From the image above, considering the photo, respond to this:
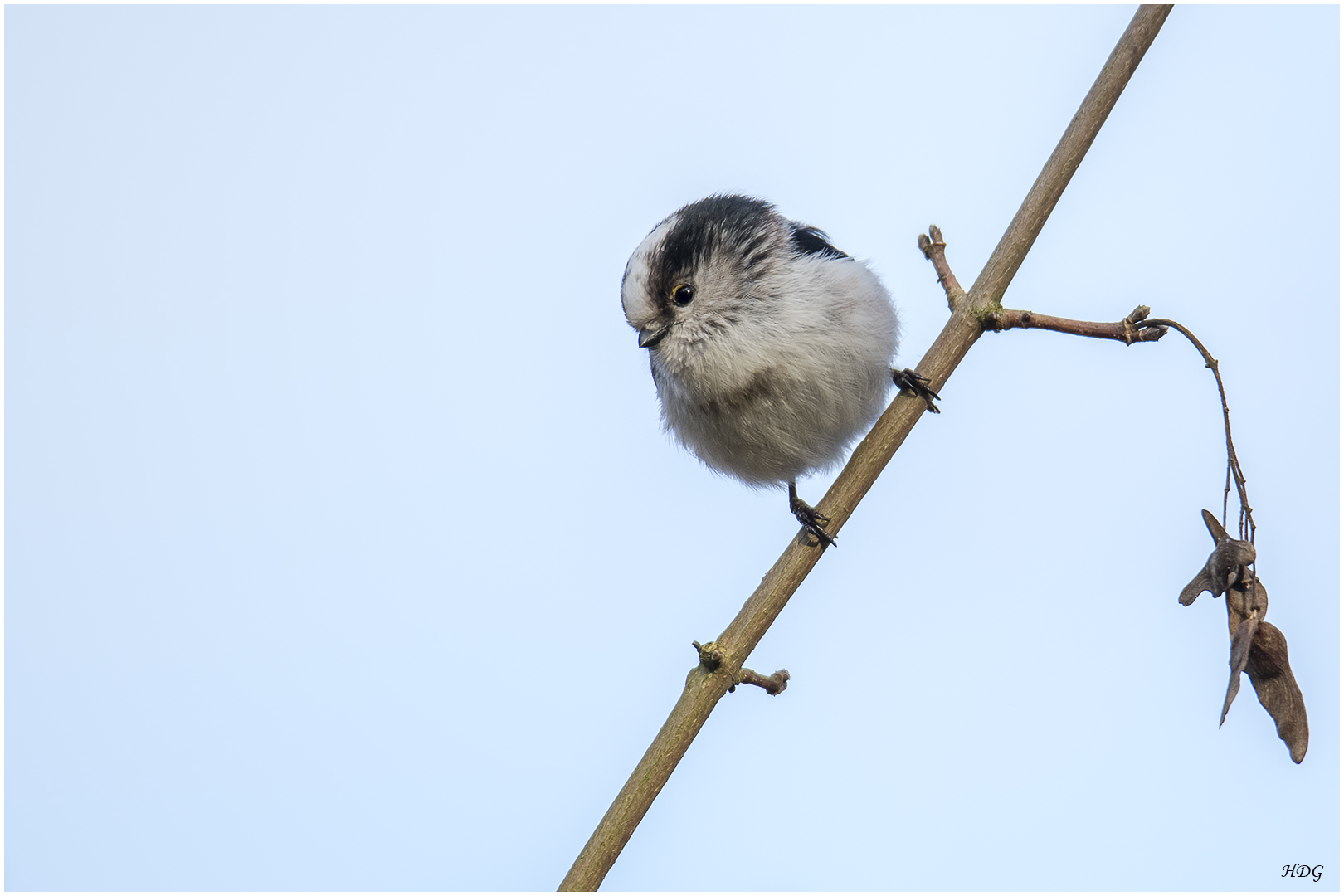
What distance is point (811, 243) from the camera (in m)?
3.71

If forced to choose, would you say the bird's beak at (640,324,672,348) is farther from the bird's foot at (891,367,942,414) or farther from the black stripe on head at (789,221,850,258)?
the bird's foot at (891,367,942,414)

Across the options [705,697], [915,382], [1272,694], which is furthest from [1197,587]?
[705,697]

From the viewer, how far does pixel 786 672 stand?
8.50ft

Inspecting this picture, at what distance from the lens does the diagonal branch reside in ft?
7.26

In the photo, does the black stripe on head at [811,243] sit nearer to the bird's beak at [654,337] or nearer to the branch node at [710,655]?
the bird's beak at [654,337]

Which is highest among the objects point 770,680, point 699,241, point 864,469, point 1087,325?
point 699,241

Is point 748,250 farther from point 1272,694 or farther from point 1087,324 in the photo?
point 1272,694

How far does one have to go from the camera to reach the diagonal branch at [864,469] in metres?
2.21

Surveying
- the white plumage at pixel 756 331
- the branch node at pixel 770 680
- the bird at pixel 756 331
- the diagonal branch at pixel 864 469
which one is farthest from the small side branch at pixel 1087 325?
the branch node at pixel 770 680

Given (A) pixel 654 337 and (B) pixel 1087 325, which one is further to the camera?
(A) pixel 654 337

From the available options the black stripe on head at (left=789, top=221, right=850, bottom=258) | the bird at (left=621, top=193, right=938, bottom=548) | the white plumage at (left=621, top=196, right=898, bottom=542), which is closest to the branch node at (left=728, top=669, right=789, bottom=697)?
the white plumage at (left=621, top=196, right=898, bottom=542)

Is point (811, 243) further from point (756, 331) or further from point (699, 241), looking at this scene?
point (756, 331)


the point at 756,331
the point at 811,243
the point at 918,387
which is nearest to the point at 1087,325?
the point at 918,387

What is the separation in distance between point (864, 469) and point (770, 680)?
0.56 meters
